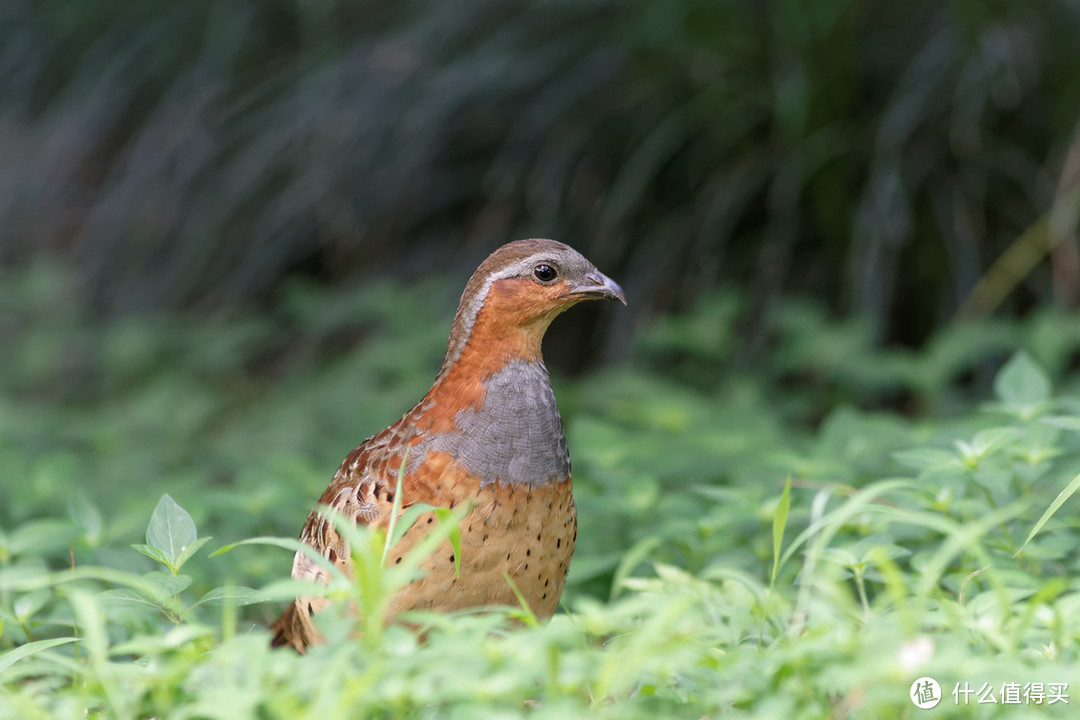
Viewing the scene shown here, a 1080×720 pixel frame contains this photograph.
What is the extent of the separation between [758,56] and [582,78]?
956 mm

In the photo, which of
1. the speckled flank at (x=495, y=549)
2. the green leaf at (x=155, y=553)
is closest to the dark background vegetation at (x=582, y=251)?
the speckled flank at (x=495, y=549)

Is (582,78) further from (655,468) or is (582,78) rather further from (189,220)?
(655,468)

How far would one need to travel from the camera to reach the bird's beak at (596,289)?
2.56m

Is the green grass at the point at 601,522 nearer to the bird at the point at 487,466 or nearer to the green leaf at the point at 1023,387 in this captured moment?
the green leaf at the point at 1023,387

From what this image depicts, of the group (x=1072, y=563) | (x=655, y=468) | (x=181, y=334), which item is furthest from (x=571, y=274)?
(x=181, y=334)

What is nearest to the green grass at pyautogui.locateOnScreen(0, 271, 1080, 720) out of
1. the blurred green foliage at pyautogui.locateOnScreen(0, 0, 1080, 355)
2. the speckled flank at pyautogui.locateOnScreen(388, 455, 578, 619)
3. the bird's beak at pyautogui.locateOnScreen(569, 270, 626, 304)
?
the speckled flank at pyautogui.locateOnScreen(388, 455, 578, 619)

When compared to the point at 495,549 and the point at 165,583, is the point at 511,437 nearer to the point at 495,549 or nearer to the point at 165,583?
the point at 495,549

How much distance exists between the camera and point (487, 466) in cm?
228

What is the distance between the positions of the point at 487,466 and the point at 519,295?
0.44 metres

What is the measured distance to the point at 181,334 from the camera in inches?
231

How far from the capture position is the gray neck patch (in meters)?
2.29

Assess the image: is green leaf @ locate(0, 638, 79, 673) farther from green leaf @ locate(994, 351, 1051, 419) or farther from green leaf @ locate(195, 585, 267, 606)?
green leaf @ locate(994, 351, 1051, 419)

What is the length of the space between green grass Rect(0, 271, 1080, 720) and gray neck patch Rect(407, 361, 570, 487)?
304mm

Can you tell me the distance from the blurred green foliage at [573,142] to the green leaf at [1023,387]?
2.19 m
